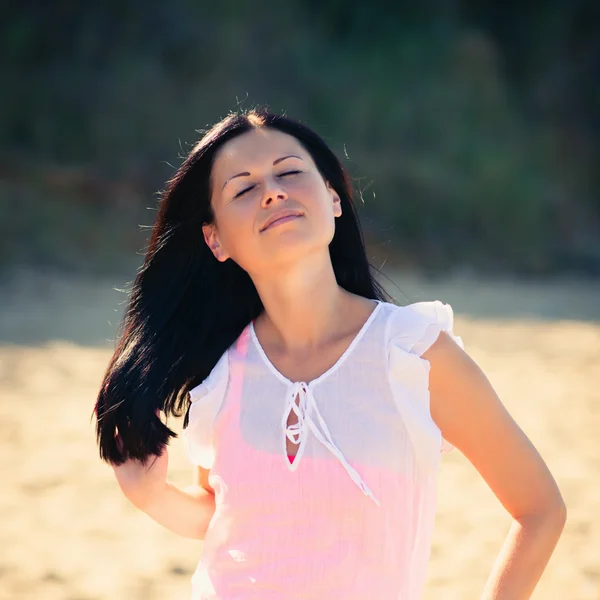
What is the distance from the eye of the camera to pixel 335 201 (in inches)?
84.0

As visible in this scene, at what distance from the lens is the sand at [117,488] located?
3.68 metres

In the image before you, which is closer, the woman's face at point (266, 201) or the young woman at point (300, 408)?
the young woman at point (300, 408)

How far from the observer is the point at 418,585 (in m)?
1.79

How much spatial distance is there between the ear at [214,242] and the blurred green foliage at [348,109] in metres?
11.2

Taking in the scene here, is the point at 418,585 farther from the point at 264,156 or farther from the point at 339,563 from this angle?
the point at 264,156

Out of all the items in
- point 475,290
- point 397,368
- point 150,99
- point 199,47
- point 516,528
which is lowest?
point 516,528

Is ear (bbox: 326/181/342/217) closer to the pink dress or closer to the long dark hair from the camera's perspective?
the long dark hair

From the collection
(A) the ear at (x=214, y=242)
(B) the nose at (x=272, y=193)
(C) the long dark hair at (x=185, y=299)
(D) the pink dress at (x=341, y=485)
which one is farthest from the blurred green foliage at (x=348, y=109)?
(D) the pink dress at (x=341, y=485)

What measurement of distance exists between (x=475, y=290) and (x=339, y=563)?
11.7 m

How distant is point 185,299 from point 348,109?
50.2 feet

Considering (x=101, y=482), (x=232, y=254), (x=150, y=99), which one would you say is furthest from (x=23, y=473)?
(x=150, y=99)

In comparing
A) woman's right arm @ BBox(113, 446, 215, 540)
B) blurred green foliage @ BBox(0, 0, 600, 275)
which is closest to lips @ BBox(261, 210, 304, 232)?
woman's right arm @ BBox(113, 446, 215, 540)

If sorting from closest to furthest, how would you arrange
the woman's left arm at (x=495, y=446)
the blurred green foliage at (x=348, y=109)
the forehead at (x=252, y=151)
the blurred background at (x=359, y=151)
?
the woman's left arm at (x=495, y=446)
the forehead at (x=252, y=151)
the blurred background at (x=359, y=151)
the blurred green foliage at (x=348, y=109)

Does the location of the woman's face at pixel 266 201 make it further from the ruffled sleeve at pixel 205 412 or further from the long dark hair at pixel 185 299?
the ruffled sleeve at pixel 205 412
